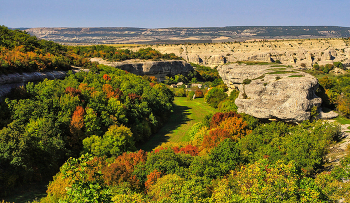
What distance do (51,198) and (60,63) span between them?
36946 millimetres

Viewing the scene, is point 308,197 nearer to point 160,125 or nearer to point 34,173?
point 34,173

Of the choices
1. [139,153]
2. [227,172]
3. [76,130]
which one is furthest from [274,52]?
[139,153]

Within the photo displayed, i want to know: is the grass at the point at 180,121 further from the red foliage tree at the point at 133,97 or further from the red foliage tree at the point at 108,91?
the red foliage tree at the point at 108,91

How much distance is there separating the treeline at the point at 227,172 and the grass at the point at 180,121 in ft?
28.3

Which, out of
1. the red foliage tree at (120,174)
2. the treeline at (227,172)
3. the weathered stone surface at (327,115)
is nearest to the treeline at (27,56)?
the treeline at (227,172)

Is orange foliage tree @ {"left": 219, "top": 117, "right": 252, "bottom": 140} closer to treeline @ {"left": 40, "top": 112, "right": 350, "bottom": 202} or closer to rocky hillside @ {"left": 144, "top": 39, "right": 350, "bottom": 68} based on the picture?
treeline @ {"left": 40, "top": 112, "right": 350, "bottom": 202}

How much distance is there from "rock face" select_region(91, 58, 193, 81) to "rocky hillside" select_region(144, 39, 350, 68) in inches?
1270

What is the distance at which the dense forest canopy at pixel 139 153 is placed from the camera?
502 inches

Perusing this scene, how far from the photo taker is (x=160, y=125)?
47969 mm

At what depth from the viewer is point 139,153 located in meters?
25.2

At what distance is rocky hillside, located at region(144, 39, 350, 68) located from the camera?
109 m

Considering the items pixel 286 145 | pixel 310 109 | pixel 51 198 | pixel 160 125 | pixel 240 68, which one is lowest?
pixel 160 125

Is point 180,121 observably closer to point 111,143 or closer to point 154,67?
point 111,143

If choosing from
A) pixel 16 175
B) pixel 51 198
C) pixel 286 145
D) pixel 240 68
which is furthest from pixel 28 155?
pixel 240 68
